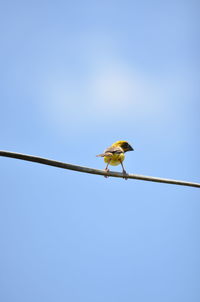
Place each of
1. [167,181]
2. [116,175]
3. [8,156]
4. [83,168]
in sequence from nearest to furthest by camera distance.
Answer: [8,156] < [83,168] < [167,181] < [116,175]

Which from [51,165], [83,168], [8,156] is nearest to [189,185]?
[83,168]

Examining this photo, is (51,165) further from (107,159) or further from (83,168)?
(107,159)

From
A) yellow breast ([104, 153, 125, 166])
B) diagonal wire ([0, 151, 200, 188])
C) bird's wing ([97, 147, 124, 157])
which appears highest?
bird's wing ([97, 147, 124, 157])

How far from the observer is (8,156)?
423 centimetres

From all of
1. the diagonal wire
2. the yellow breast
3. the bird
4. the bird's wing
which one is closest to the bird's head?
the bird

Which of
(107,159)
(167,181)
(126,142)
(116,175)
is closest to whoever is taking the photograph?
(167,181)

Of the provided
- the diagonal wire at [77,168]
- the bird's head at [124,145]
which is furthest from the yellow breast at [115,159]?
the diagonal wire at [77,168]

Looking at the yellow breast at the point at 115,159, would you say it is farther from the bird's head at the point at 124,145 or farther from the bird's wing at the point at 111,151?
the bird's head at the point at 124,145

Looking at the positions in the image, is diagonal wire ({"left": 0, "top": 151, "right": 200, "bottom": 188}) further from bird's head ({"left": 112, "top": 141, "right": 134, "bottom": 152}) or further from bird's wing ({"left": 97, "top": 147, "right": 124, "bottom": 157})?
bird's head ({"left": 112, "top": 141, "right": 134, "bottom": 152})

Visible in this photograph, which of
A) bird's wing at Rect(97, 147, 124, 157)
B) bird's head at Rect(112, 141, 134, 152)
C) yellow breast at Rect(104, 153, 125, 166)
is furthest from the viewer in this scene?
bird's head at Rect(112, 141, 134, 152)

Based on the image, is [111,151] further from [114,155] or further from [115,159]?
[115,159]

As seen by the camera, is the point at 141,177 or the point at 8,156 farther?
the point at 141,177

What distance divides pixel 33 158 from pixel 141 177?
6.75 feet

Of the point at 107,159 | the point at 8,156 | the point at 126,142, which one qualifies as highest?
the point at 126,142
